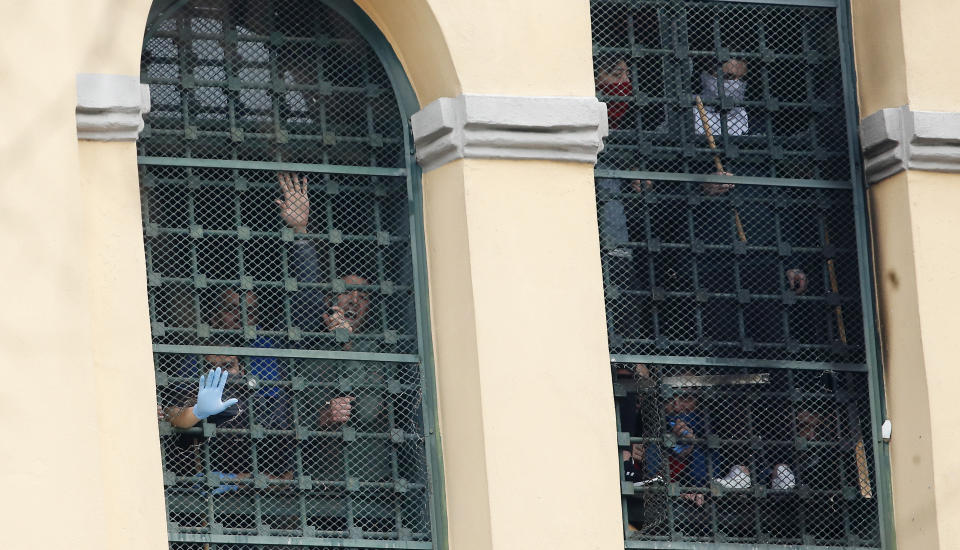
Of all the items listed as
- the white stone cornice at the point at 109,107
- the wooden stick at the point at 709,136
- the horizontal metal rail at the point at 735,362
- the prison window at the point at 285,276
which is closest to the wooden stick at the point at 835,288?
the horizontal metal rail at the point at 735,362

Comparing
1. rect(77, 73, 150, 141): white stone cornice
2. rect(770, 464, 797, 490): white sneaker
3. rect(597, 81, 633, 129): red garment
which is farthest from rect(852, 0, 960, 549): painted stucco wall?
rect(77, 73, 150, 141): white stone cornice

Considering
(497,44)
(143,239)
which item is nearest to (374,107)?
(497,44)

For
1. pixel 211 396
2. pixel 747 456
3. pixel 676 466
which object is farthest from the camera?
pixel 747 456

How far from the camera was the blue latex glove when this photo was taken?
9258mm

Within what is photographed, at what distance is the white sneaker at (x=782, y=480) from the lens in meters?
10.2

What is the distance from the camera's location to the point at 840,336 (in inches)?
409

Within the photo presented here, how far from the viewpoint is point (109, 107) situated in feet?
29.5

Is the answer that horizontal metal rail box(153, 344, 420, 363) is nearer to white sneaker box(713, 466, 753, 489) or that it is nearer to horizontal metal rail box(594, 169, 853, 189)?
horizontal metal rail box(594, 169, 853, 189)

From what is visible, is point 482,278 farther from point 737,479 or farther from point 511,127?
point 737,479

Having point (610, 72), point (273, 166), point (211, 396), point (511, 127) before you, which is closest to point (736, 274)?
point (610, 72)

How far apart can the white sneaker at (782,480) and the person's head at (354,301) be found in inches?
77.4

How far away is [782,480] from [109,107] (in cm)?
340

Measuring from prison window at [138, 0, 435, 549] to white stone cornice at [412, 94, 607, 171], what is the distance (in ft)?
1.11

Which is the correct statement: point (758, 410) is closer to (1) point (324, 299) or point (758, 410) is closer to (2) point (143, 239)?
(1) point (324, 299)
